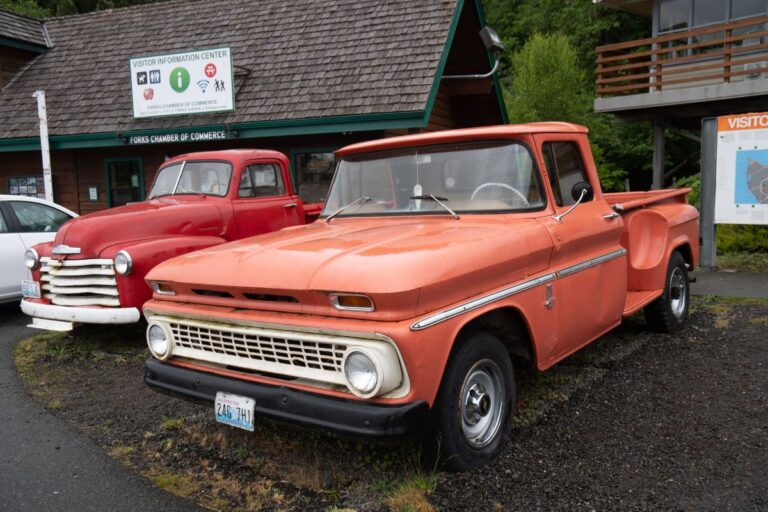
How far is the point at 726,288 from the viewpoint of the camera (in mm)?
7910

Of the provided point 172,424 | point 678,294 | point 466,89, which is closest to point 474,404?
point 172,424

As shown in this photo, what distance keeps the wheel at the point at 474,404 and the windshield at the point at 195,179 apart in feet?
15.3

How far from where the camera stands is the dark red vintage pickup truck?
19.3ft

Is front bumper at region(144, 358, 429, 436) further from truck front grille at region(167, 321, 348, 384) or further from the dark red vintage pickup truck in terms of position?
the dark red vintage pickup truck

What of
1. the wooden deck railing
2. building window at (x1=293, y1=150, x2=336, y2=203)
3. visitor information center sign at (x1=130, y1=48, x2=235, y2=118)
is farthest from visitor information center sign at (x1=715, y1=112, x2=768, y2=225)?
visitor information center sign at (x1=130, y1=48, x2=235, y2=118)

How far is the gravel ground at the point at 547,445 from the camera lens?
310 centimetres

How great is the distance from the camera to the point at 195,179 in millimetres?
7367

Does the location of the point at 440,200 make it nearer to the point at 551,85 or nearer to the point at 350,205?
the point at 350,205

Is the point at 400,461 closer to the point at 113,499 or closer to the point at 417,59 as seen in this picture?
the point at 113,499

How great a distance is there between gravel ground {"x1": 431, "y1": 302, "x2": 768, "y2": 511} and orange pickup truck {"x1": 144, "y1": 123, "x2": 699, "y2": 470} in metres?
0.26

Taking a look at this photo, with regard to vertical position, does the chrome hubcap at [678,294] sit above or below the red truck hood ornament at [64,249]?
below

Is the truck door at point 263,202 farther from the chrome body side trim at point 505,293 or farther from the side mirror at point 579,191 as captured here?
the chrome body side trim at point 505,293

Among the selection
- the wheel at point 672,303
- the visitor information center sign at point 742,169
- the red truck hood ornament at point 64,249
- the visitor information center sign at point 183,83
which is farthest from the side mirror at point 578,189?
the visitor information center sign at point 183,83

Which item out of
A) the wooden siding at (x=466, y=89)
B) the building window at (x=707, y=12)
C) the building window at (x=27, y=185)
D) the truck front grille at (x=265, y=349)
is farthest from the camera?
the building window at (x=707, y=12)
